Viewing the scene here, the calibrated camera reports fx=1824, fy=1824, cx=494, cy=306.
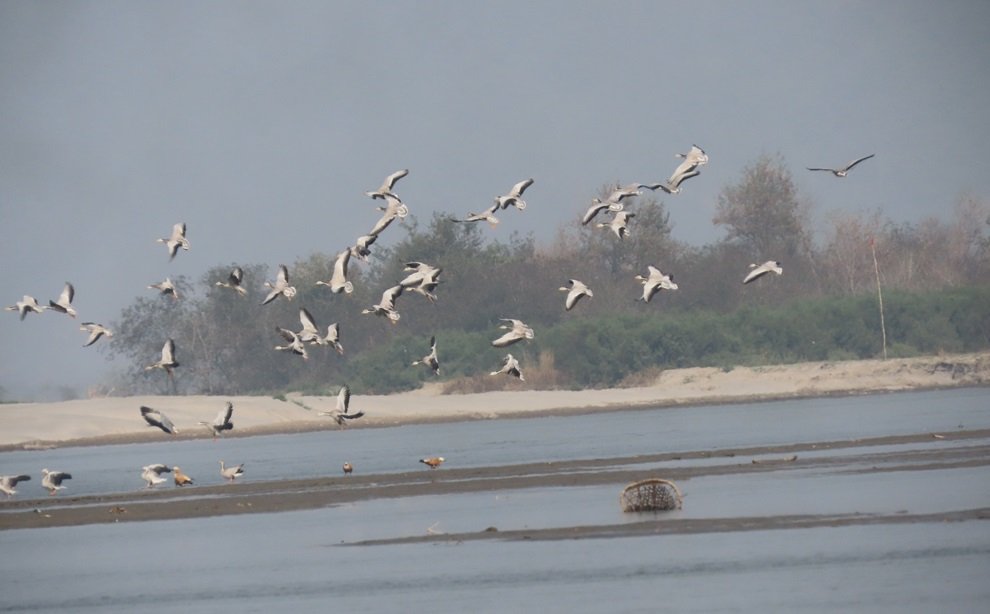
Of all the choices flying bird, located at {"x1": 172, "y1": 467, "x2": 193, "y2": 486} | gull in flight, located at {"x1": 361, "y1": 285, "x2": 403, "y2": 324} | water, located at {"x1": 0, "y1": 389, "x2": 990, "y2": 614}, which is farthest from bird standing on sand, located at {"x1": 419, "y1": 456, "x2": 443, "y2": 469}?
flying bird, located at {"x1": 172, "y1": 467, "x2": 193, "y2": 486}

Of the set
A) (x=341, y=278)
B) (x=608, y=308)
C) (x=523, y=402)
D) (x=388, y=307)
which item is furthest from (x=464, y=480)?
(x=608, y=308)

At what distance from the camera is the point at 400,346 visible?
240 ft

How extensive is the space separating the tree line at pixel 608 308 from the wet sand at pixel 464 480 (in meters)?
28.6

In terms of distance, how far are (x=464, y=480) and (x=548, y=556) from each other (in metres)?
11.8

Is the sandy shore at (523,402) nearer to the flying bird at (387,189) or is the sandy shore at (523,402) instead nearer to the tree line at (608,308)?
the tree line at (608,308)

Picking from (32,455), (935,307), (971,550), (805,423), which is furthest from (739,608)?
(935,307)

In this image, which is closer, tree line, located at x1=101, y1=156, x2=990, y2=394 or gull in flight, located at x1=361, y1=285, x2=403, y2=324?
gull in flight, located at x1=361, y1=285, x2=403, y2=324

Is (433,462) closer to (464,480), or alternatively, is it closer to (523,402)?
(464,480)

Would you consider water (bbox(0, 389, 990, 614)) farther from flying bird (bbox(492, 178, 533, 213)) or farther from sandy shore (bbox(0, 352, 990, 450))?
sandy shore (bbox(0, 352, 990, 450))

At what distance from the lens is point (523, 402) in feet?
210

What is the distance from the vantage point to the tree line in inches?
2643

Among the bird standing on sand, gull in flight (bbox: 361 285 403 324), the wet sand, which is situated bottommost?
the wet sand

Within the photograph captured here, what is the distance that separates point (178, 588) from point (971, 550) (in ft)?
35.0

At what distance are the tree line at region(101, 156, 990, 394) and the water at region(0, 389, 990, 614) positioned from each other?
24.8m
